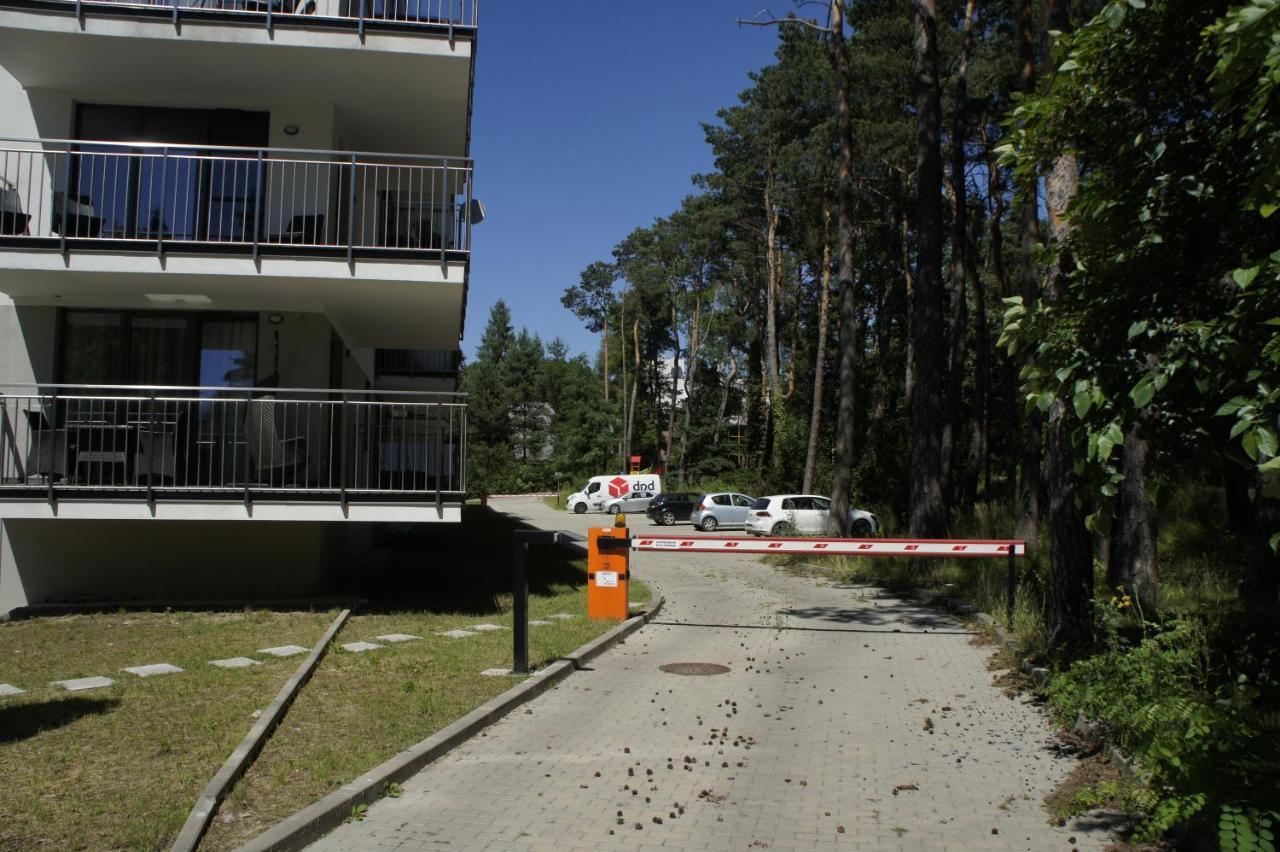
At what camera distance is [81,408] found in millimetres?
12914

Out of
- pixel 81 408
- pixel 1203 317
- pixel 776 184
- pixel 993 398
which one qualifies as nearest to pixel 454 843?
pixel 1203 317

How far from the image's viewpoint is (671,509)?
151 feet

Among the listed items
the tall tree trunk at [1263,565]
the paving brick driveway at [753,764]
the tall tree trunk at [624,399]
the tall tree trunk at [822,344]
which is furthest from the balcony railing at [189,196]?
the tall tree trunk at [624,399]

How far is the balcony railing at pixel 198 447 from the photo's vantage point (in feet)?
39.2

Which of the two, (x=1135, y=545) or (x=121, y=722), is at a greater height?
(x=1135, y=545)

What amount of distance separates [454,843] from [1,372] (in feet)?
39.0

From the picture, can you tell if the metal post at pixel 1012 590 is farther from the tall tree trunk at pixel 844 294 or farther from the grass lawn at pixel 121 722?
the tall tree trunk at pixel 844 294

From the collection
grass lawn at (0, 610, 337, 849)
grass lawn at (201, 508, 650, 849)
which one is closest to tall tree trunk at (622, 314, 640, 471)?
grass lawn at (201, 508, 650, 849)

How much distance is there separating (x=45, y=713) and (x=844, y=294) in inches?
812

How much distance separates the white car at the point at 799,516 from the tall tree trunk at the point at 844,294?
6038mm

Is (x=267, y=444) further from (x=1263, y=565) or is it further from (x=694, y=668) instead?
(x=1263, y=565)

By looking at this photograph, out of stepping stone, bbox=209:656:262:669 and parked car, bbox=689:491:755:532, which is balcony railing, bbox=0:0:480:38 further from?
parked car, bbox=689:491:755:532

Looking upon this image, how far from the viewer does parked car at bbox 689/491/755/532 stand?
133 feet

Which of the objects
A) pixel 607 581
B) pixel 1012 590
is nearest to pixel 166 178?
pixel 607 581
